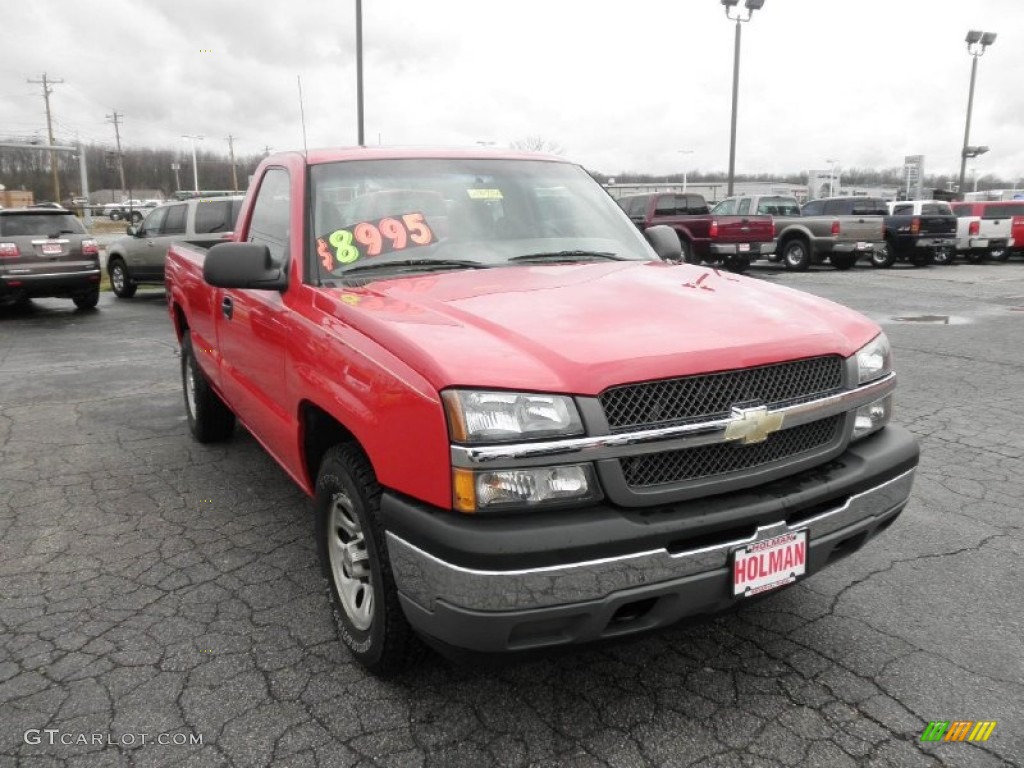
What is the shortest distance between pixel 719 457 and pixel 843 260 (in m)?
20.0

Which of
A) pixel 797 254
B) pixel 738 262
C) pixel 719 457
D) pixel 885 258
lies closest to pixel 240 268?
pixel 719 457

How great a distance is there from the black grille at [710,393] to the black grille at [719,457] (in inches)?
4.0

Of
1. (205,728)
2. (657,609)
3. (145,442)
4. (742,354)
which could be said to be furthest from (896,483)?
(145,442)

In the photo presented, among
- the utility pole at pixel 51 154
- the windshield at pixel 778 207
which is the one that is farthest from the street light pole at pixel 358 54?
the utility pole at pixel 51 154

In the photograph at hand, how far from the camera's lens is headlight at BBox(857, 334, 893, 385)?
272cm

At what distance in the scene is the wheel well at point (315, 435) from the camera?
2.97m

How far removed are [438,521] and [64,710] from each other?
1.50 m

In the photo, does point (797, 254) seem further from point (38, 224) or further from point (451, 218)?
point (451, 218)

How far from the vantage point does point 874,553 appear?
143 inches

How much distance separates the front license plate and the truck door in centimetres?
182

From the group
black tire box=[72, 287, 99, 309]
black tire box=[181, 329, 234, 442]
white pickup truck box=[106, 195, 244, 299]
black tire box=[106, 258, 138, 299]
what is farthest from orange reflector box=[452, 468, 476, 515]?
black tire box=[106, 258, 138, 299]

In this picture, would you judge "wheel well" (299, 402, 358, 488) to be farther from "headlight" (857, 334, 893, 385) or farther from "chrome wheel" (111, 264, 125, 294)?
"chrome wheel" (111, 264, 125, 294)

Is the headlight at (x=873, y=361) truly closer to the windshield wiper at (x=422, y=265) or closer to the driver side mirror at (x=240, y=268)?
the windshield wiper at (x=422, y=265)

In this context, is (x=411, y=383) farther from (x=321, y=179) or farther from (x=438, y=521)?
(x=321, y=179)
